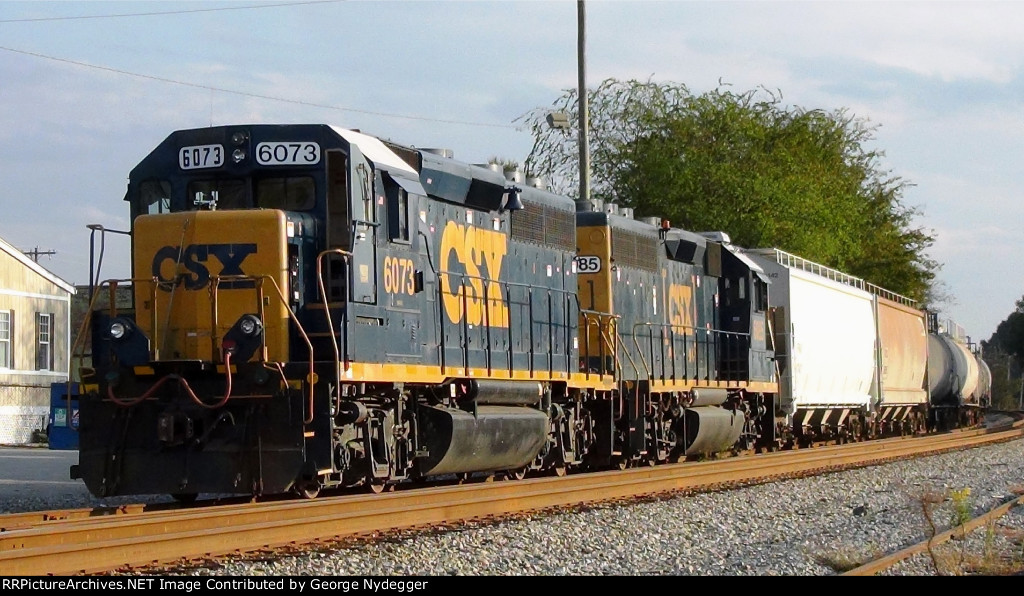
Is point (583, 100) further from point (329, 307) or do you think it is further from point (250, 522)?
point (250, 522)

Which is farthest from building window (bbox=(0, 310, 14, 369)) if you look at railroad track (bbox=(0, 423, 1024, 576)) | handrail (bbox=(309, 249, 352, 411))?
handrail (bbox=(309, 249, 352, 411))

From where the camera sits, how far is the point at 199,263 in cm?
1098

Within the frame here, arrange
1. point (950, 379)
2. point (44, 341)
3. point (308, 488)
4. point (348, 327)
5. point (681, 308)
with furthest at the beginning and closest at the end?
point (950, 379), point (44, 341), point (681, 308), point (308, 488), point (348, 327)

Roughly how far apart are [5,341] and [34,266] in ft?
7.08

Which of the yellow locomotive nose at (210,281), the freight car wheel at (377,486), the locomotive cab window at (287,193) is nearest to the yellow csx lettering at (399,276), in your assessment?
the locomotive cab window at (287,193)

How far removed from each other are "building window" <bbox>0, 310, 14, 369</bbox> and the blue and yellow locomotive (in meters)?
19.8

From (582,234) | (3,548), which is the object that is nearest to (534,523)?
(3,548)

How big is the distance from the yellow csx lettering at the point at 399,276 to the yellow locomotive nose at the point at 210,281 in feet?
3.82

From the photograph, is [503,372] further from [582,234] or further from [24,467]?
[24,467]

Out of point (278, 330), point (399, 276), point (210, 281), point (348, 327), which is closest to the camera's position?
point (210, 281)

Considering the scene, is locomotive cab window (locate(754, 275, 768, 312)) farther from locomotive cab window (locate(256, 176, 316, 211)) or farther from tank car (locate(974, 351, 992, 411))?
tank car (locate(974, 351, 992, 411))

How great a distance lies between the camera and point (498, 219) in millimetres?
14492

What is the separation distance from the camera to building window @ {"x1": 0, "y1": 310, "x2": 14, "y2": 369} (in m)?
30.7

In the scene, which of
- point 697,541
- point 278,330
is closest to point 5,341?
point 278,330
